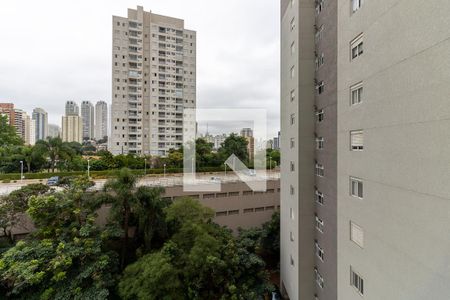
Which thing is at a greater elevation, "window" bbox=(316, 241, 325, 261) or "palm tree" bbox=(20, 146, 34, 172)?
"palm tree" bbox=(20, 146, 34, 172)

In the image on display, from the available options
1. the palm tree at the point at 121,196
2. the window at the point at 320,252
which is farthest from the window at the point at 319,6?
the palm tree at the point at 121,196

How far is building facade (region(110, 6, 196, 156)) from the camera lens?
90.8 feet

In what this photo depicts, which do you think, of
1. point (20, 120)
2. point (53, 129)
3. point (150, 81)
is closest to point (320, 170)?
point (150, 81)

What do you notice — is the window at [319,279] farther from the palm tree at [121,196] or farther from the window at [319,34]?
the window at [319,34]

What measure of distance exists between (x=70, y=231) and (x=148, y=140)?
22.9 meters
